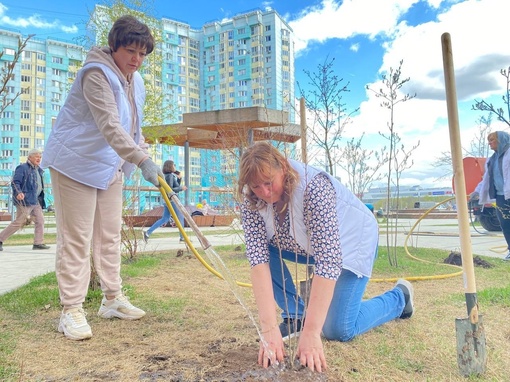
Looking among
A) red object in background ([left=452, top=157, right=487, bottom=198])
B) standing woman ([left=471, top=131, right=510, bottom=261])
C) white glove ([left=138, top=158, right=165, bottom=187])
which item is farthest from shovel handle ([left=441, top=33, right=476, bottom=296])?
red object in background ([left=452, top=157, right=487, bottom=198])

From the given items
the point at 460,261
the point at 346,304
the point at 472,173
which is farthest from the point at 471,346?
the point at 472,173

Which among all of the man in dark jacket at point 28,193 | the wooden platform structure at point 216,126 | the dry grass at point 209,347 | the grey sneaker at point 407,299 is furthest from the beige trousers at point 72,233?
the wooden platform structure at point 216,126

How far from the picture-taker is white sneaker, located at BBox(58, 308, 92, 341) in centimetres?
224

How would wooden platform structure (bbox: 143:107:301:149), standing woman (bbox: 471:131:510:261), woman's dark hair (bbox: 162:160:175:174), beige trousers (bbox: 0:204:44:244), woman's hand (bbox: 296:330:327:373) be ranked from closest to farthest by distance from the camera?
woman's hand (bbox: 296:330:327:373), standing woman (bbox: 471:131:510:261), beige trousers (bbox: 0:204:44:244), woman's dark hair (bbox: 162:160:175:174), wooden platform structure (bbox: 143:107:301:149)

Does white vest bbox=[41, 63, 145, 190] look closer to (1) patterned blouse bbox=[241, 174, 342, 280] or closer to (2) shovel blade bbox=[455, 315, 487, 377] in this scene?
Result: (1) patterned blouse bbox=[241, 174, 342, 280]

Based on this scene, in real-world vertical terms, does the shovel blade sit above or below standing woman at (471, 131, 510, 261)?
below

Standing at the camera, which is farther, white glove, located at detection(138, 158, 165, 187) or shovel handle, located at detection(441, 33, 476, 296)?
white glove, located at detection(138, 158, 165, 187)

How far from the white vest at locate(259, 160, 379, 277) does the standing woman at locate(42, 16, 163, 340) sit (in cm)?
75

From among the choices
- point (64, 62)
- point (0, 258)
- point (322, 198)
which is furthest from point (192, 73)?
point (322, 198)

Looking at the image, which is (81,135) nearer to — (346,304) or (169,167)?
(346,304)

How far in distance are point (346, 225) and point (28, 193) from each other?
599 centimetres

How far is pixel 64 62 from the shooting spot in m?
56.1

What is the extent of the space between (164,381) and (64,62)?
6254cm

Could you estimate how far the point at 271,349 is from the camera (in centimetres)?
169
